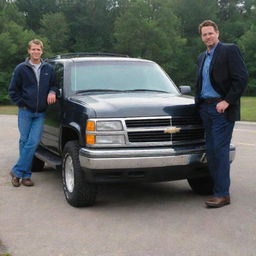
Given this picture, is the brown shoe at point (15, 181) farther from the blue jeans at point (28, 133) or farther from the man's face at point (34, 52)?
the man's face at point (34, 52)

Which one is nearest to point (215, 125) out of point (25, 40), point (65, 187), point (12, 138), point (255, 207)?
point (255, 207)

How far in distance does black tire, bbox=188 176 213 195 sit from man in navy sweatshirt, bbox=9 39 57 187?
2.22 metres

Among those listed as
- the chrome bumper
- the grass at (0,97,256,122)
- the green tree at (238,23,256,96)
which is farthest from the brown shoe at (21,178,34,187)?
the green tree at (238,23,256,96)

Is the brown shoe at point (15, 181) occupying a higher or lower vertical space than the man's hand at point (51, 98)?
lower

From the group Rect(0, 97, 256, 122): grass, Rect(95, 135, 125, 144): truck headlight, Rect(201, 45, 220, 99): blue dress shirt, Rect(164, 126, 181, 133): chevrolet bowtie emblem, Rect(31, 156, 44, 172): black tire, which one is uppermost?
Rect(201, 45, 220, 99): blue dress shirt

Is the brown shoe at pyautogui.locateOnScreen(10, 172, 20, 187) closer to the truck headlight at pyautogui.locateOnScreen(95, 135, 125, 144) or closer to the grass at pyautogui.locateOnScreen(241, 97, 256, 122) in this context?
the truck headlight at pyautogui.locateOnScreen(95, 135, 125, 144)

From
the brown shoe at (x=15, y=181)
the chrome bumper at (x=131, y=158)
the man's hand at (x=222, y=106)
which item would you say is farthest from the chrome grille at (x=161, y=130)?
the brown shoe at (x=15, y=181)

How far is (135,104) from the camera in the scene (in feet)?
18.1

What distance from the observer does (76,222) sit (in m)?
5.16

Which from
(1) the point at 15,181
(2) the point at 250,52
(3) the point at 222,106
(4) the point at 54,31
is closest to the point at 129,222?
(3) the point at 222,106

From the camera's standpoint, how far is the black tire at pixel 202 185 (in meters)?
6.17

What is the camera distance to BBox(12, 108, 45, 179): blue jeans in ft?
22.6

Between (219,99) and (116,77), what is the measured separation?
1.75 m

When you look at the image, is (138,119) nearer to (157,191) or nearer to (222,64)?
(222,64)
